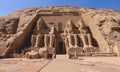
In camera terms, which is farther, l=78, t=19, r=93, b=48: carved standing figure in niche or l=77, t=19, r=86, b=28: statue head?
l=77, t=19, r=86, b=28: statue head

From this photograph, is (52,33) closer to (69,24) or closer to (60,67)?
(69,24)

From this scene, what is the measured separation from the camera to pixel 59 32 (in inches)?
995

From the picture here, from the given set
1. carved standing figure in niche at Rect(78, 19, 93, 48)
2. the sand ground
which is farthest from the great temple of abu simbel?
the sand ground

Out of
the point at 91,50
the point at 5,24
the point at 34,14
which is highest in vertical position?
the point at 34,14

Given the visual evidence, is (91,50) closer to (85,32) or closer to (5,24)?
(85,32)

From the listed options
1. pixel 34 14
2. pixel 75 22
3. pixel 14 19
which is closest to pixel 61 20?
pixel 75 22

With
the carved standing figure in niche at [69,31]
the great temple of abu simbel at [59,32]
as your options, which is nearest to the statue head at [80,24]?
the great temple of abu simbel at [59,32]

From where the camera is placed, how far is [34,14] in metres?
26.9

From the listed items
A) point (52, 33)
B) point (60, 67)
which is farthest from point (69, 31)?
point (60, 67)

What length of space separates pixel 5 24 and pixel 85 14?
35.9 ft

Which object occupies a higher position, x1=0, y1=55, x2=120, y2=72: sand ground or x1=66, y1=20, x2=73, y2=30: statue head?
x1=66, y1=20, x2=73, y2=30: statue head

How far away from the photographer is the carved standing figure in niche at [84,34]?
886 inches

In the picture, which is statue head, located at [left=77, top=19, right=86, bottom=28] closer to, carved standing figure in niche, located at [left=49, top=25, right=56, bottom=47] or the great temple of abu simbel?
the great temple of abu simbel

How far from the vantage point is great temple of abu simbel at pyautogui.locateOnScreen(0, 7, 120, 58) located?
20.5 m
